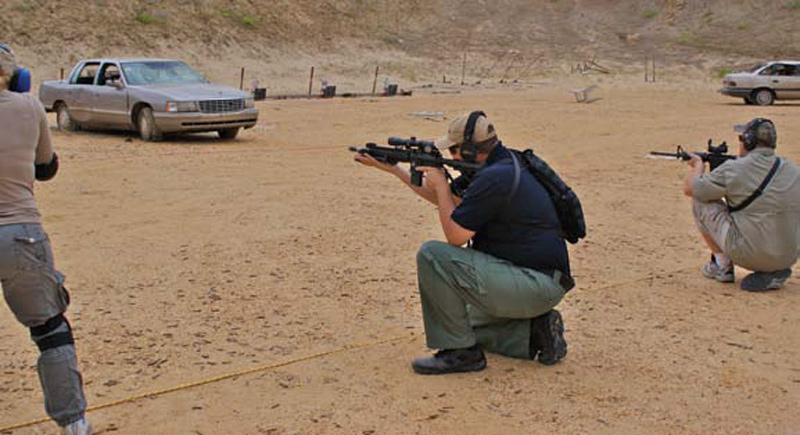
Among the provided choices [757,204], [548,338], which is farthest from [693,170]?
[548,338]

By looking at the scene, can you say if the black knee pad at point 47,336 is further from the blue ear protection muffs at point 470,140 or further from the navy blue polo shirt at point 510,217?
the blue ear protection muffs at point 470,140

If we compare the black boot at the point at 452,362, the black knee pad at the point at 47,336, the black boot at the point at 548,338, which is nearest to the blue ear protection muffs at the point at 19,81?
the black knee pad at the point at 47,336

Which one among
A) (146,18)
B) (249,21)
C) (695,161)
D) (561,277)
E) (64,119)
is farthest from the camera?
(249,21)

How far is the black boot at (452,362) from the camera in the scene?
5.26m

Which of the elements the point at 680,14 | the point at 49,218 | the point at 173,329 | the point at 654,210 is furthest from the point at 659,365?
the point at 680,14

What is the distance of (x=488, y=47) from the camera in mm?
48250

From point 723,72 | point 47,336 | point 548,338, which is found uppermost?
point 723,72

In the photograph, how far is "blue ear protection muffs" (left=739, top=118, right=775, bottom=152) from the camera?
6.75m

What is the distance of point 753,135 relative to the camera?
677 cm

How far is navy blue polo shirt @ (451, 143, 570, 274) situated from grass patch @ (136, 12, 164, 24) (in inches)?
1412

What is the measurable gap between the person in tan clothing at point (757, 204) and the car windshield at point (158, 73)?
1175 centimetres

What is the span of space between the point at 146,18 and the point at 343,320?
34.8 meters

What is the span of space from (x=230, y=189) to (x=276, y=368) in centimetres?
629

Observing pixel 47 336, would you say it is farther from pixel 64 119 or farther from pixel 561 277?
pixel 64 119
